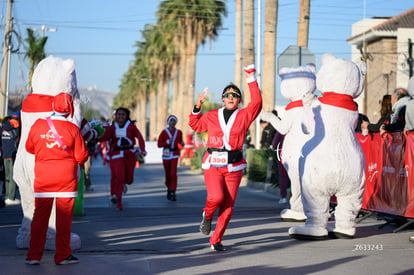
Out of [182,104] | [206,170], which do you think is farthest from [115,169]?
[182,104]

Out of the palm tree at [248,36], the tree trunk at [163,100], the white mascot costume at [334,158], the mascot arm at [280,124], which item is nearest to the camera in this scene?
the white mascot costume at [334,158]

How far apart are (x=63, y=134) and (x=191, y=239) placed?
104 inches

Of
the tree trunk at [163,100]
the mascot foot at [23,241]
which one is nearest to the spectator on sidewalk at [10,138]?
the mascot foot at [23,241]

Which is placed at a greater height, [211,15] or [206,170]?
[211,15]

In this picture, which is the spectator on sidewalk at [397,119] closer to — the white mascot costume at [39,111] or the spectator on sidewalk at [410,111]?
the spectator on sidewalk at [410,111]

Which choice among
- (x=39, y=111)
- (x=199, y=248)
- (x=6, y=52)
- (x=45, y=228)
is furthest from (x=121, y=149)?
(x=6, y=52)

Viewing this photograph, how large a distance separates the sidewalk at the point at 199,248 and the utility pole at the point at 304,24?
9.42 metres

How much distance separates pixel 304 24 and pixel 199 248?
1402cm

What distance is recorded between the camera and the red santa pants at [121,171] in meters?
14.0

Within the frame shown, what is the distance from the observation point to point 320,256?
7621 mm

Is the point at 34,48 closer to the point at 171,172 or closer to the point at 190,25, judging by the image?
the point at 190,25

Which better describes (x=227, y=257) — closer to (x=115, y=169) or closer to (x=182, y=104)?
(x=115, y=169)

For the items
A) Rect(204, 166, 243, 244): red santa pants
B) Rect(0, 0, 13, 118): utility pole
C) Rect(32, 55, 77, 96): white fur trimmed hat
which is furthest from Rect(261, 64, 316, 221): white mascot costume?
Rect(0, 0, 13, 118): utility pole

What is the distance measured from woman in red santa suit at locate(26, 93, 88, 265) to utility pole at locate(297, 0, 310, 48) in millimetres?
14797
